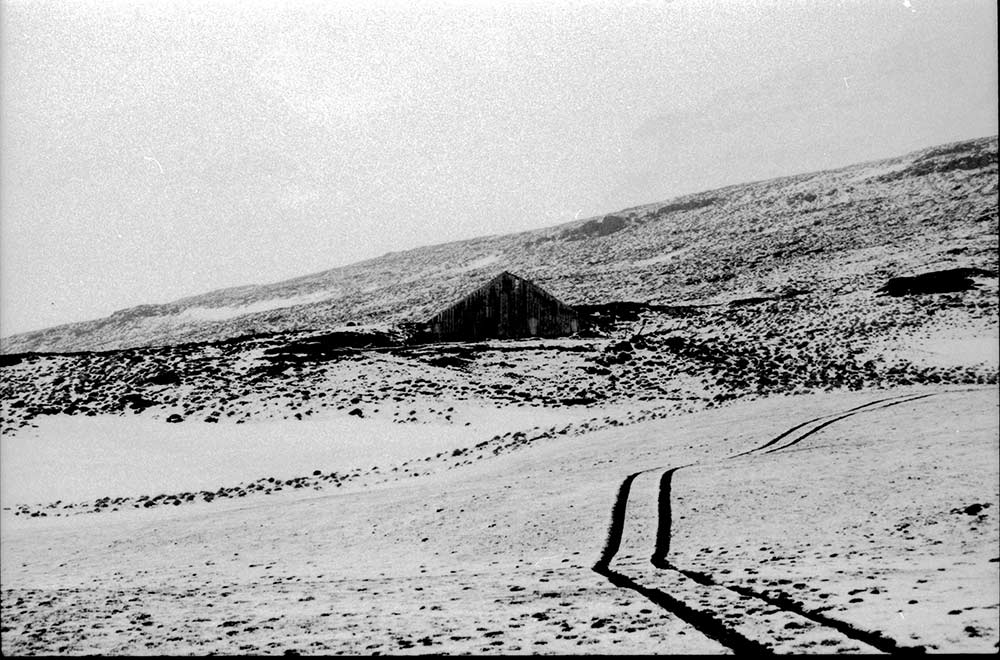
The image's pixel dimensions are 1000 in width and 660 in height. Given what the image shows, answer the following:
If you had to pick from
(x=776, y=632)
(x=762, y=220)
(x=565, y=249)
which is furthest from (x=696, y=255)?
(x=776, y=632)

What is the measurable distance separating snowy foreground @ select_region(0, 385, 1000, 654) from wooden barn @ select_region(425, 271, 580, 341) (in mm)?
16189

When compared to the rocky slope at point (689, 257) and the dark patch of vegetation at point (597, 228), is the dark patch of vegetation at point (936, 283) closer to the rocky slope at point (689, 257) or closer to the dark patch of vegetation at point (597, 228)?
the rocky slope at point (689, 257)

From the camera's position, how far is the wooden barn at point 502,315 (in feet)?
122

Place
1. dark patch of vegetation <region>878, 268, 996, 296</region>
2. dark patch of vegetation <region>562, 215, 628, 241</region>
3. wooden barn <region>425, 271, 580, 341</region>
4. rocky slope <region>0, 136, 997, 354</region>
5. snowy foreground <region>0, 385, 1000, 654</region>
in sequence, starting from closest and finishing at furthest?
snowy foreground <region>0, 385, 1000, 654</region> → dark patch of vegetation <region>878, 268, 996, 296</region> → wooden barn <region>425, 271, 580, 341</region> → rocky slope <region>0, 136, 997, 354</region> → dark patch of vegetation <region>562, 215, 628, 241</region>

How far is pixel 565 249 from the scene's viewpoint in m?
88.6

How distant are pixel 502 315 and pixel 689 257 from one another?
37308 millimetres

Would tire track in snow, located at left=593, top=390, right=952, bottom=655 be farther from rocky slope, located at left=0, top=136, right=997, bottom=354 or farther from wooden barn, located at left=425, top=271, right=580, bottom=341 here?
rocky slope, located at left=0, top=136, right=997, bottom=354

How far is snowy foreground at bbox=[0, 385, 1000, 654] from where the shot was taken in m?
6.01

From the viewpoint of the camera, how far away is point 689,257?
226 feet

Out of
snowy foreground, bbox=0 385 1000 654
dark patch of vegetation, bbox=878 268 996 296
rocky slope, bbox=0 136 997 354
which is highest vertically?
rocky slope, bbox=0 136 997 354

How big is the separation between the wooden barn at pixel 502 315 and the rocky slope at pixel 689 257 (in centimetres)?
1170

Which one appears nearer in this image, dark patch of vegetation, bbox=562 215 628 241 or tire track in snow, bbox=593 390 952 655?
tire track in snow, bbox=593 390 952 655

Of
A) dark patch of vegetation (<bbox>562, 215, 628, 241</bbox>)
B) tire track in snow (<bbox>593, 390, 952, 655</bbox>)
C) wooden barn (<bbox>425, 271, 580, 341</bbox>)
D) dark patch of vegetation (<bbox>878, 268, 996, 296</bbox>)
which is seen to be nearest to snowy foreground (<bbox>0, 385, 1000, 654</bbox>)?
tire track in snow (<bbox>593, 390, 952, 655</bbox>)

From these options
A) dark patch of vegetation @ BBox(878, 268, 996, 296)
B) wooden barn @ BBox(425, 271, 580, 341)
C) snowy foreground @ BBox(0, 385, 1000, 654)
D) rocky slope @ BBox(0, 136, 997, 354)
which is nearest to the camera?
snowy foreground @ BBox(0, 385, 1000, 654)
